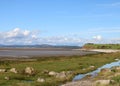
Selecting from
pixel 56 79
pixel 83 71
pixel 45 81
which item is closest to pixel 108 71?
pixel 83 71

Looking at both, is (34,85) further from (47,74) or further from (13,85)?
(47,74)

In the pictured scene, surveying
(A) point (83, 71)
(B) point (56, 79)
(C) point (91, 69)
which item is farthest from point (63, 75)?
(C) point (91, 69)

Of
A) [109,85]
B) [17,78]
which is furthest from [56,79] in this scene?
[109,85]

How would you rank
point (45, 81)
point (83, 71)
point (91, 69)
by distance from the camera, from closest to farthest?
point (45, 81) < point (83, 71) < point (91, 69)

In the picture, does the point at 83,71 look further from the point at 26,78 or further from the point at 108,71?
the point at 26,78

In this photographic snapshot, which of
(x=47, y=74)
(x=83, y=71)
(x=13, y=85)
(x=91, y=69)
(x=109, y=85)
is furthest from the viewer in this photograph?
(x=91, y=69)

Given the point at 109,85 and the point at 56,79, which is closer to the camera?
the point at 109,85

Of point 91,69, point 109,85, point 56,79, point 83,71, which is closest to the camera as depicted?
point 109,85

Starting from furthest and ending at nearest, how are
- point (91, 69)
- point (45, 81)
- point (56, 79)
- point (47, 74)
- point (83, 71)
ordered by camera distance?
point (91, 69) → point (83, 71) → point (47, 74) → point (56, 79) → point (45, 81)

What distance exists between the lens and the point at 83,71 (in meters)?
65.0

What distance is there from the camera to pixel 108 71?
57.4 meters

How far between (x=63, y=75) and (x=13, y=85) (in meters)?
12.0

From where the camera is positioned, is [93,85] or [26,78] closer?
[93,85]

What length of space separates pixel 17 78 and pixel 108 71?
58.4 feet
